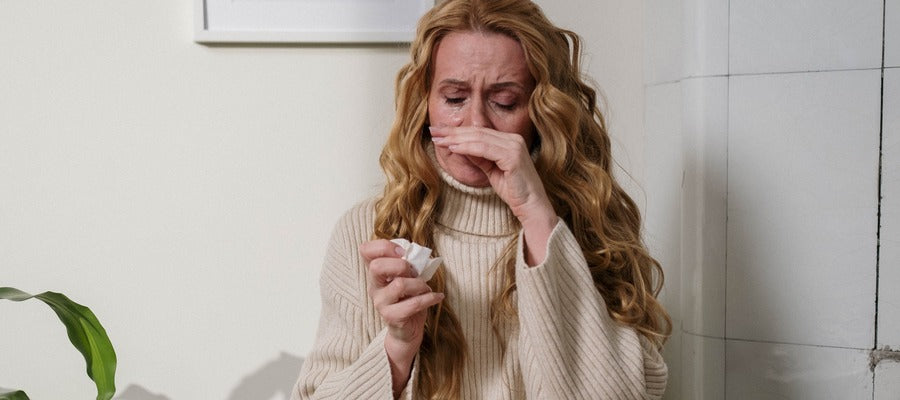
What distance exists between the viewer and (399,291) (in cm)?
105

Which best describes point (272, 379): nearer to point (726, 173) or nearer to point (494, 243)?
point (494, 243)

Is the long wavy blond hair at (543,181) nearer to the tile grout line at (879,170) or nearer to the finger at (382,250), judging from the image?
the finger at (382,250)

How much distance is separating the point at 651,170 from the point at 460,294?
499mm

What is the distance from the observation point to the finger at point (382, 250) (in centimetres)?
105

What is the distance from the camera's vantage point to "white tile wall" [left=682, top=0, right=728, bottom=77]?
4.43 ft

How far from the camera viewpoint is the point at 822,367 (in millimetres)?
1384

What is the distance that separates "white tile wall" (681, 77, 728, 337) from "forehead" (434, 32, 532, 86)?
0.36 m

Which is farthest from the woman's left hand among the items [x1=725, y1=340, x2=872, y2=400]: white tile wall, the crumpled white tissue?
[x1=725, y1=340, x2=872, y2=400]: white tile wall

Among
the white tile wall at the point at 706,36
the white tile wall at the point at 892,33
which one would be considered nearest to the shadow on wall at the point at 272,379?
the white tile wall at the point at 706,36

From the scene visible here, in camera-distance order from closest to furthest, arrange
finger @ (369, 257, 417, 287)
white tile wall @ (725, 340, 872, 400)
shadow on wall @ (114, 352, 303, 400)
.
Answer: finger @ (369, 257, 417, 287), white tile wall @ (725, 340, 872, 400), shadow on wall @ (114, 352, 303, 400)

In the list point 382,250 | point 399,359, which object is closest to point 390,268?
point 382,250

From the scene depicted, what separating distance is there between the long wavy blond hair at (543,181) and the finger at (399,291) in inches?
6.2

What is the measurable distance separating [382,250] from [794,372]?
2.52ft

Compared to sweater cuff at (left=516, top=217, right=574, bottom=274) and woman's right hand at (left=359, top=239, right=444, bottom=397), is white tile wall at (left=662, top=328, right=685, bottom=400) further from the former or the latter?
woman's right hand at (left=359, top=239, right=444, bottom=397)
